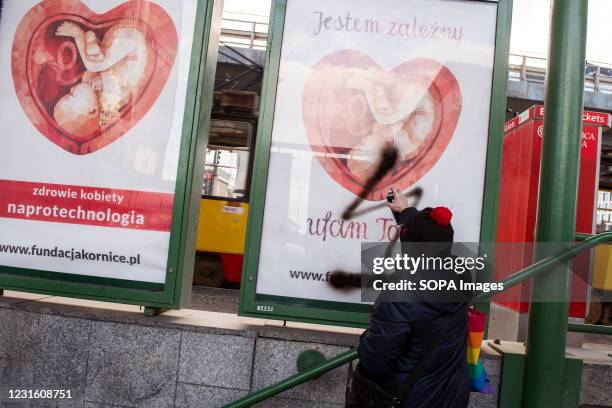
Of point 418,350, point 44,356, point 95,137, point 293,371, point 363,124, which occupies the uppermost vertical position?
point 363,124

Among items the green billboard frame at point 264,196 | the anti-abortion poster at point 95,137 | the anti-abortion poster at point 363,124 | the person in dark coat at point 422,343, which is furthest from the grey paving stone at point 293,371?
the person in dark coat at point 422,343

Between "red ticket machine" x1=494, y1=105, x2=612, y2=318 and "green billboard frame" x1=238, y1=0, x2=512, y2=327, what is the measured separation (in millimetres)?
1265

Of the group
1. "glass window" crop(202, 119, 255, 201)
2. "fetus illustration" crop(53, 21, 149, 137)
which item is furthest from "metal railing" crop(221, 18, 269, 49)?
"fetus illustration" crop(53, 21, 149, 137)

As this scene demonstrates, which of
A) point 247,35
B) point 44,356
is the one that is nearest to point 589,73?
point 247,35

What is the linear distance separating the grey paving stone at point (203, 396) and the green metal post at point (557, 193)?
183cm

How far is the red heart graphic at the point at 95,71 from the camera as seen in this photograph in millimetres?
3828

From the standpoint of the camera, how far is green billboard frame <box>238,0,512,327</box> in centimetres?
362

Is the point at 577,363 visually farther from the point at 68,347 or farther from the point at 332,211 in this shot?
the point at 68,347

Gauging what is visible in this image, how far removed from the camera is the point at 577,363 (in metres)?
3.40

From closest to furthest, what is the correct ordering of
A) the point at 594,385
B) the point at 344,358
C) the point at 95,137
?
1. the point at 344,358
2. the point at 594,385
3. the point at 95,137

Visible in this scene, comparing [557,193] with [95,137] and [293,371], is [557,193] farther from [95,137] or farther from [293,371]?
[95,137]

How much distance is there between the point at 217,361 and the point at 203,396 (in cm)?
24

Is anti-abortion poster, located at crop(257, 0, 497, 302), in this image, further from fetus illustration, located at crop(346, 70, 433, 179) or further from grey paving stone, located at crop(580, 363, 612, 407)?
grey paving stone, located at crop(580, 363, 612, 407)

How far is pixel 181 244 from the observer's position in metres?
3.72
